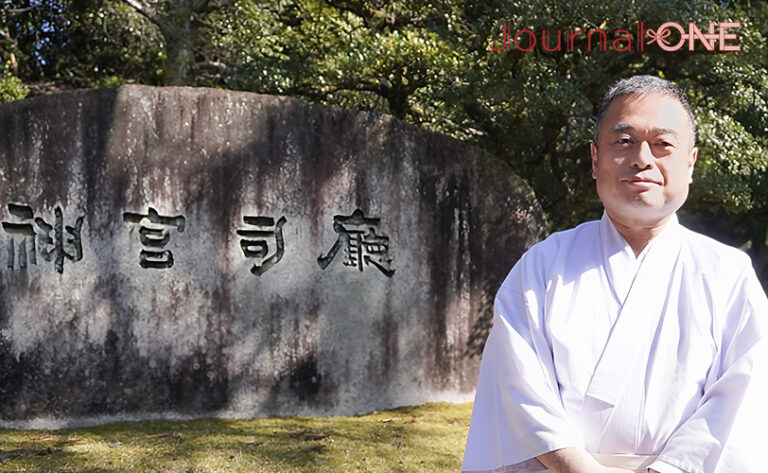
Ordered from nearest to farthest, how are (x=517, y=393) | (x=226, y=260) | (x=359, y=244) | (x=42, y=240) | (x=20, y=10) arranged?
(x=517, y=393) → (x=42, y=240) → (x=226, y=260) → (x=359, y=244) → (x=20, y=10)

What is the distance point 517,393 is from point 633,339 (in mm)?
340

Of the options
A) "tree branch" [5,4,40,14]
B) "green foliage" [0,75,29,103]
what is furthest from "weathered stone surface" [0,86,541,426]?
"tree branch" [5,4,40,14]

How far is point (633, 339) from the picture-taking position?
6.85 ft

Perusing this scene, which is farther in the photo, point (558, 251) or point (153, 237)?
point (153, 237)

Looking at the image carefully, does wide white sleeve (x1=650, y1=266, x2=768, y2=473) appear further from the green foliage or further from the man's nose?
the green foliage

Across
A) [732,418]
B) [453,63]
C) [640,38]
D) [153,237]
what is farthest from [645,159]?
[640,38]

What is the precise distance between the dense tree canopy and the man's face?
4282mm

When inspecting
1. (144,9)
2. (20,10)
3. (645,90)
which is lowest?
(645,90)

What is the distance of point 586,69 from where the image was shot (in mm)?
8039

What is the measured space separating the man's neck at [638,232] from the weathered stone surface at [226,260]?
389 centimetres

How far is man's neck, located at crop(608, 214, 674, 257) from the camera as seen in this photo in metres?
2.25

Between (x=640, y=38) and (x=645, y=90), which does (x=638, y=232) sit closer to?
(x=645, y=90)

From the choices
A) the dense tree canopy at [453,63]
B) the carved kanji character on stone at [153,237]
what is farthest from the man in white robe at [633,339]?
the dense tree canopy at [453,63]

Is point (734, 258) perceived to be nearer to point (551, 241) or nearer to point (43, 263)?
point (551, 241)
